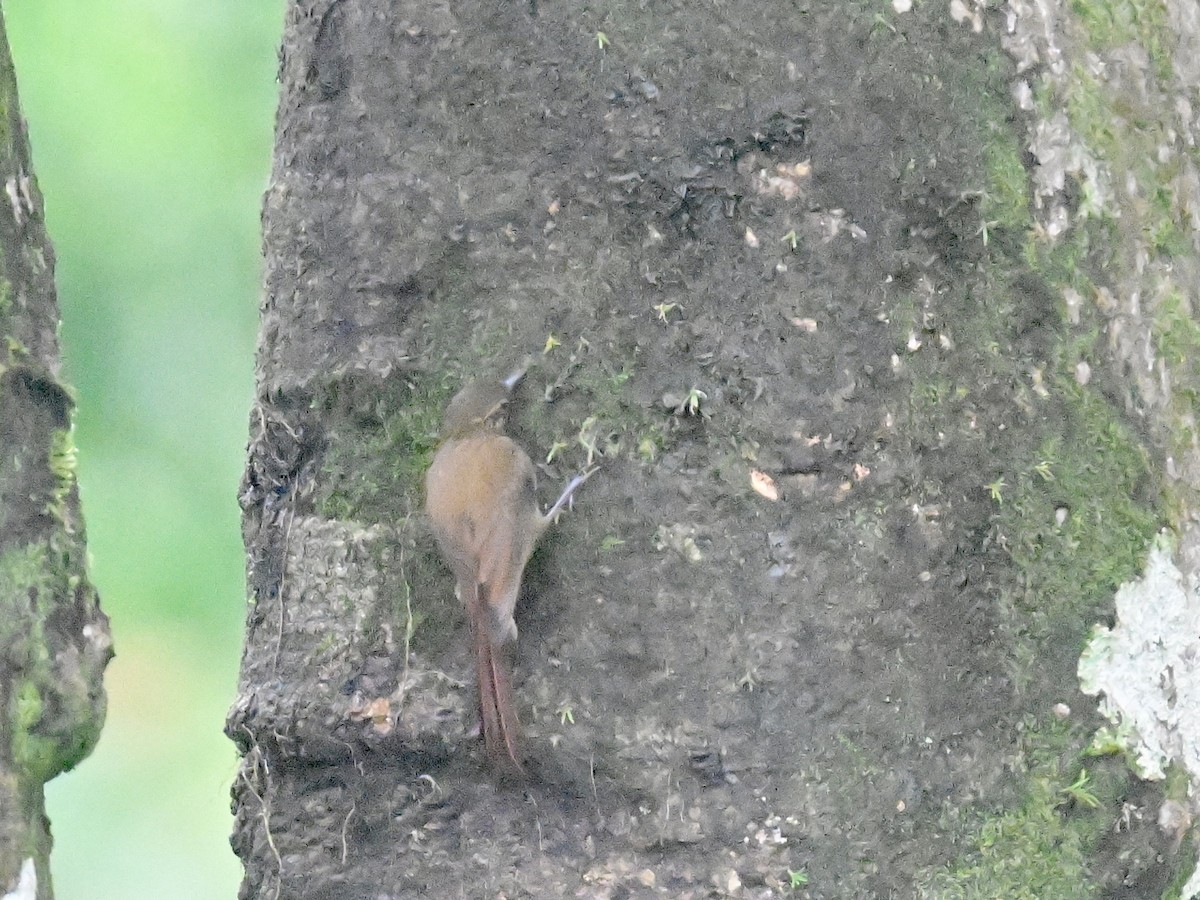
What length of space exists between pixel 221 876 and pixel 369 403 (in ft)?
11.4

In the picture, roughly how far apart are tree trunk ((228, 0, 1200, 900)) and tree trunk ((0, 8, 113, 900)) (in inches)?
10.1

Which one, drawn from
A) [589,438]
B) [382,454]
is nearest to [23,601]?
[382,454]

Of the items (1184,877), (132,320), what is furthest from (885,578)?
(132,320)

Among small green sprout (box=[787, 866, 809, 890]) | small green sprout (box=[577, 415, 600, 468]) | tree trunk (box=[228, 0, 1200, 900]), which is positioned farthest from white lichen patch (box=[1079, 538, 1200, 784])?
small green sprout (box=[577, 415, 600, 468])

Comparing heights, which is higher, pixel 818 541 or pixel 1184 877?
pixel 818 541

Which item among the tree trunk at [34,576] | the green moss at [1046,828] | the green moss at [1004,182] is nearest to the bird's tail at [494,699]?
the tree trunk at [34,576]

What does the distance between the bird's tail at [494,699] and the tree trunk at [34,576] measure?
1.40ft

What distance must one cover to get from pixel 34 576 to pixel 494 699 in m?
0.52

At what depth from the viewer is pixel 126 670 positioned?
4.87 metres

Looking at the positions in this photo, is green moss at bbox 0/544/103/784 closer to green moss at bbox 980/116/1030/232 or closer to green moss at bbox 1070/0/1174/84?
green moss at bbox 980/116/1030/232

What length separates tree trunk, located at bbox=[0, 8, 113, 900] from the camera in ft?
4.80

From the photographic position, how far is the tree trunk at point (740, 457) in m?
1.62

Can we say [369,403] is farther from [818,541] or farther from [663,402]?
[818,541]

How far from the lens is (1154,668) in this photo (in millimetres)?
1685
